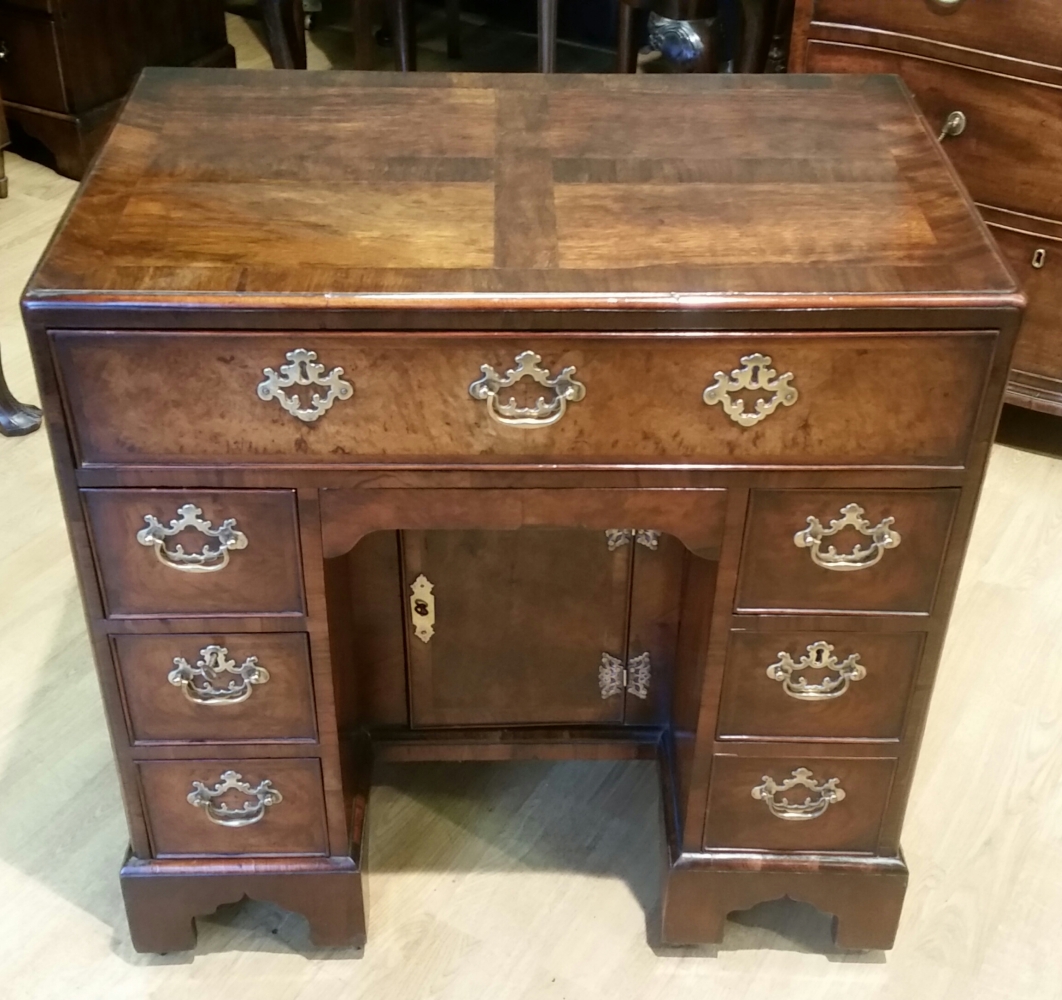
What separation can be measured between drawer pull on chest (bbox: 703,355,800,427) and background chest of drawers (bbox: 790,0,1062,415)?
82cm

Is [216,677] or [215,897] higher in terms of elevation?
[216,677]

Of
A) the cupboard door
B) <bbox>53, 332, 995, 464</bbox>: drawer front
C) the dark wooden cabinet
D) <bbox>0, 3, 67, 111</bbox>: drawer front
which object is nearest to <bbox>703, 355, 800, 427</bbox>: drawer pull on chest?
<bbox>53, 332, 995, 464</bbox>: drawer front

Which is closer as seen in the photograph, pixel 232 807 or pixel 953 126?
pixel 232 807

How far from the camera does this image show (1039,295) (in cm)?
178

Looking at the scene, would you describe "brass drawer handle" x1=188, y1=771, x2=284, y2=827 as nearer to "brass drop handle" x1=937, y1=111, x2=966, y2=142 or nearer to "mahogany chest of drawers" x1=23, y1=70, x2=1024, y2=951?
"mahogany chest of drawers" x1=23, y1=70, x2=1024, y2=951

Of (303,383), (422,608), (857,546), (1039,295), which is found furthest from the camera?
(1039,295)

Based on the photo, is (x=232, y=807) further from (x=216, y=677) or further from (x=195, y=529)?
(x=195, y=529)

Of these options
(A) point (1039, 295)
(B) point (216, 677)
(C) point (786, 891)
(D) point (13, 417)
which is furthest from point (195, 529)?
(A) point (1039, 295)

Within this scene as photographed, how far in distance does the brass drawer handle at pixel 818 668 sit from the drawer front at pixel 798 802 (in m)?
0.08

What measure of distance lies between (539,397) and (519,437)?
36 mm

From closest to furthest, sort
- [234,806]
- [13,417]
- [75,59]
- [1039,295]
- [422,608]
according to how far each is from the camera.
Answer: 1. [234,806]
2. [422,608]
3. [1039,295]
4. [13,417]
5. [75,59]

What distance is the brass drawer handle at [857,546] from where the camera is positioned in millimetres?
1022

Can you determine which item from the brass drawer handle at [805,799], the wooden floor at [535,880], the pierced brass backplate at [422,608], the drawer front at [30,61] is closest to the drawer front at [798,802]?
the brass drawer handle at [805,799]

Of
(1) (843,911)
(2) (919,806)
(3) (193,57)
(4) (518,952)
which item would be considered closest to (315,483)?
(4) (518,952)
